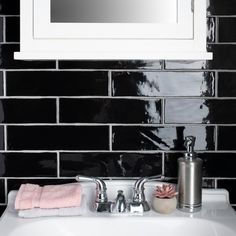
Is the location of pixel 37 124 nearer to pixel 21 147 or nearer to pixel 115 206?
pixel 21 147

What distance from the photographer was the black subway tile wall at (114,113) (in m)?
1.46

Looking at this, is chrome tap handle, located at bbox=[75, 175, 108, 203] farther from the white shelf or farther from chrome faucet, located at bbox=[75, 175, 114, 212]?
the white shelf

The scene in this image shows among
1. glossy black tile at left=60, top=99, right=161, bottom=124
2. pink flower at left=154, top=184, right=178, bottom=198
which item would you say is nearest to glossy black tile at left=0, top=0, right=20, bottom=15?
glossy black tile at left=60, top=99, right=161, bottom=124

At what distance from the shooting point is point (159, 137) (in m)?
1.48

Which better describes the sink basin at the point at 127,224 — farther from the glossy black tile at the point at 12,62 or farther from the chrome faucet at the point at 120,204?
the glossy black tile at the point at 12,62

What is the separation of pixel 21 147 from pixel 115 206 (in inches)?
13.1

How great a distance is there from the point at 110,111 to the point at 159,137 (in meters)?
0.16

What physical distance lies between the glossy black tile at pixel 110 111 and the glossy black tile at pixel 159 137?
29 mm

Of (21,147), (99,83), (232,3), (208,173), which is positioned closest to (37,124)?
(21,147)

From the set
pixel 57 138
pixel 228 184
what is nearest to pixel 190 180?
pixel 228 184

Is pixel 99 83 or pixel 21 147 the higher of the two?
pixel 99 83

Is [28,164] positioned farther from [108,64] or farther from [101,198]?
[108,64]

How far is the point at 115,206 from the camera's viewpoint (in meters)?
1.38

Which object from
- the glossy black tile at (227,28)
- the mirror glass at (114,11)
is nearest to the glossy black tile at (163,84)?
the glossy black tile at (227,28)
